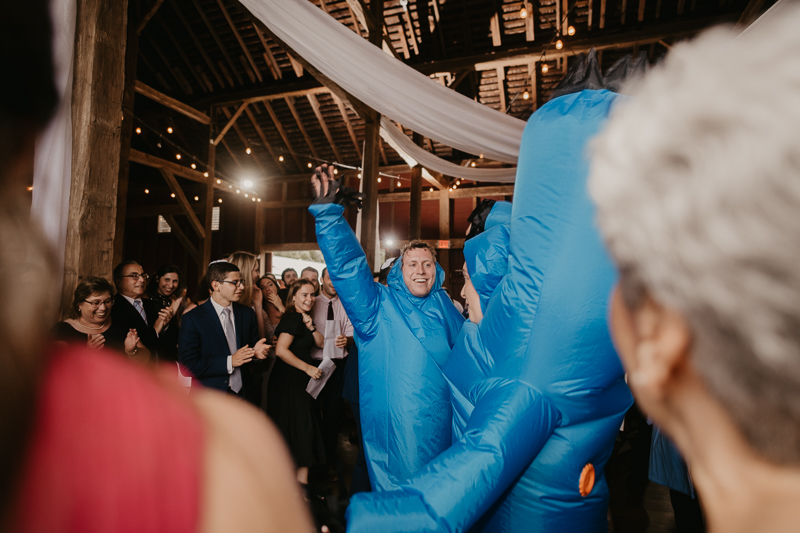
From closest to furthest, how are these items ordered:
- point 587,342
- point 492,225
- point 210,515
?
1. point 210,515
2. point 587,342
3. point 492,225

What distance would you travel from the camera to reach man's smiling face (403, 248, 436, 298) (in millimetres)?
2271

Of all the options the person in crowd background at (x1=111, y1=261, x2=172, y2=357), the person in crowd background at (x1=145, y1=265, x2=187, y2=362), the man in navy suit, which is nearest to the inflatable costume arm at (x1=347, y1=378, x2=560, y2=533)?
the man in navy suit

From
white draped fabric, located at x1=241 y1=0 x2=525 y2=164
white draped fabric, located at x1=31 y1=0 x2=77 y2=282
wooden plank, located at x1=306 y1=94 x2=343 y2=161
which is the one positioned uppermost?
wooden plank, located at x1=306 y1=94 x2=343 y2=161

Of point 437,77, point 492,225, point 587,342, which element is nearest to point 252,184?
point 437,77

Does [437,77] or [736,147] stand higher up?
[437,77]

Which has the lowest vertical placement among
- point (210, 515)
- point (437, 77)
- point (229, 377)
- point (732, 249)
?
point (229, 377)

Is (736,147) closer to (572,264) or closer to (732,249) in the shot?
(732,249)

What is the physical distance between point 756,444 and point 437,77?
8.74 meters

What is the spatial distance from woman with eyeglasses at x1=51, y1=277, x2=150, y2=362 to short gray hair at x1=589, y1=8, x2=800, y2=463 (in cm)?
213

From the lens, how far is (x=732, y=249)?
0.33m

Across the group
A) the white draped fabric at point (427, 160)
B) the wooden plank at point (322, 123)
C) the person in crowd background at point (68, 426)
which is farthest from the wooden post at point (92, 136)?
the wooden plank at point (322, 123)

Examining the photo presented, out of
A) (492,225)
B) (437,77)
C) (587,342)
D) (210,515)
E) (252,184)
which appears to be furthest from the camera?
(252,184)

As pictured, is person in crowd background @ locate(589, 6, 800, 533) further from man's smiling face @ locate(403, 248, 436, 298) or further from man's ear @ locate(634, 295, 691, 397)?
man's smiling face @ locate(403, 248, 436, 298)

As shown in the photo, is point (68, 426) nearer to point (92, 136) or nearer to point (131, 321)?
point (92, 136)
